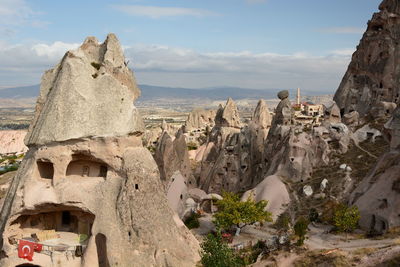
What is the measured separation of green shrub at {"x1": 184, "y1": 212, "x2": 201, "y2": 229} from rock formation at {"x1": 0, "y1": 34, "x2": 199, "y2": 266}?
29.5 feet

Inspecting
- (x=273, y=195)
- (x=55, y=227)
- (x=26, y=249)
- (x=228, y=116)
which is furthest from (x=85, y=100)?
(x=228, y=116)

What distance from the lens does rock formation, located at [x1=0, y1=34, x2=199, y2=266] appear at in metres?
22.6

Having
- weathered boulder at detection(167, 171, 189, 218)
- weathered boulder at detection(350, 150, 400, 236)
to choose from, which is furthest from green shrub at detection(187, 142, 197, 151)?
weathered boulder at detection(350, 150, 400, 236)

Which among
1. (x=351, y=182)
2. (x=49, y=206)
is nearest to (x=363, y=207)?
(x=351, y=182)

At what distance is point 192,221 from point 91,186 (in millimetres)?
12726

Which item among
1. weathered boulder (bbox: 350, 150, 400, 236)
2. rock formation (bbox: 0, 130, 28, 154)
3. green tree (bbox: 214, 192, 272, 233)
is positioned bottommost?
rock formation (bbox: 0, 130, 28, 154)

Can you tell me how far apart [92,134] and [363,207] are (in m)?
19.5

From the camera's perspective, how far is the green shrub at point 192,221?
33.8 m

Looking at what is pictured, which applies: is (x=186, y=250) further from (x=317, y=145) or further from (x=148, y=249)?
(x=317, y=145)

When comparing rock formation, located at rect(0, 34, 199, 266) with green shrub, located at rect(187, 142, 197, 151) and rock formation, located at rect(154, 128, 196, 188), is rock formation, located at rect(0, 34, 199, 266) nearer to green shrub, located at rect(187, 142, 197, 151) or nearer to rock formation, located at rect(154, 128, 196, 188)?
rock formation, located at rect(154, 128, 196, 188)

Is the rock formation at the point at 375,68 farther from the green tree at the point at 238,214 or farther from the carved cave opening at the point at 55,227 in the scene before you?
the carved cave opening at the point at 55,227

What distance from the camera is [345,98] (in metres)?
59.3

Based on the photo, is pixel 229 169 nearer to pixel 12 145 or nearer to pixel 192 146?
pixel 192 146

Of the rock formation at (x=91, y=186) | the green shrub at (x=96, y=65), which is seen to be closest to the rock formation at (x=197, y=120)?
the green shrub at (x=96, y=65)
